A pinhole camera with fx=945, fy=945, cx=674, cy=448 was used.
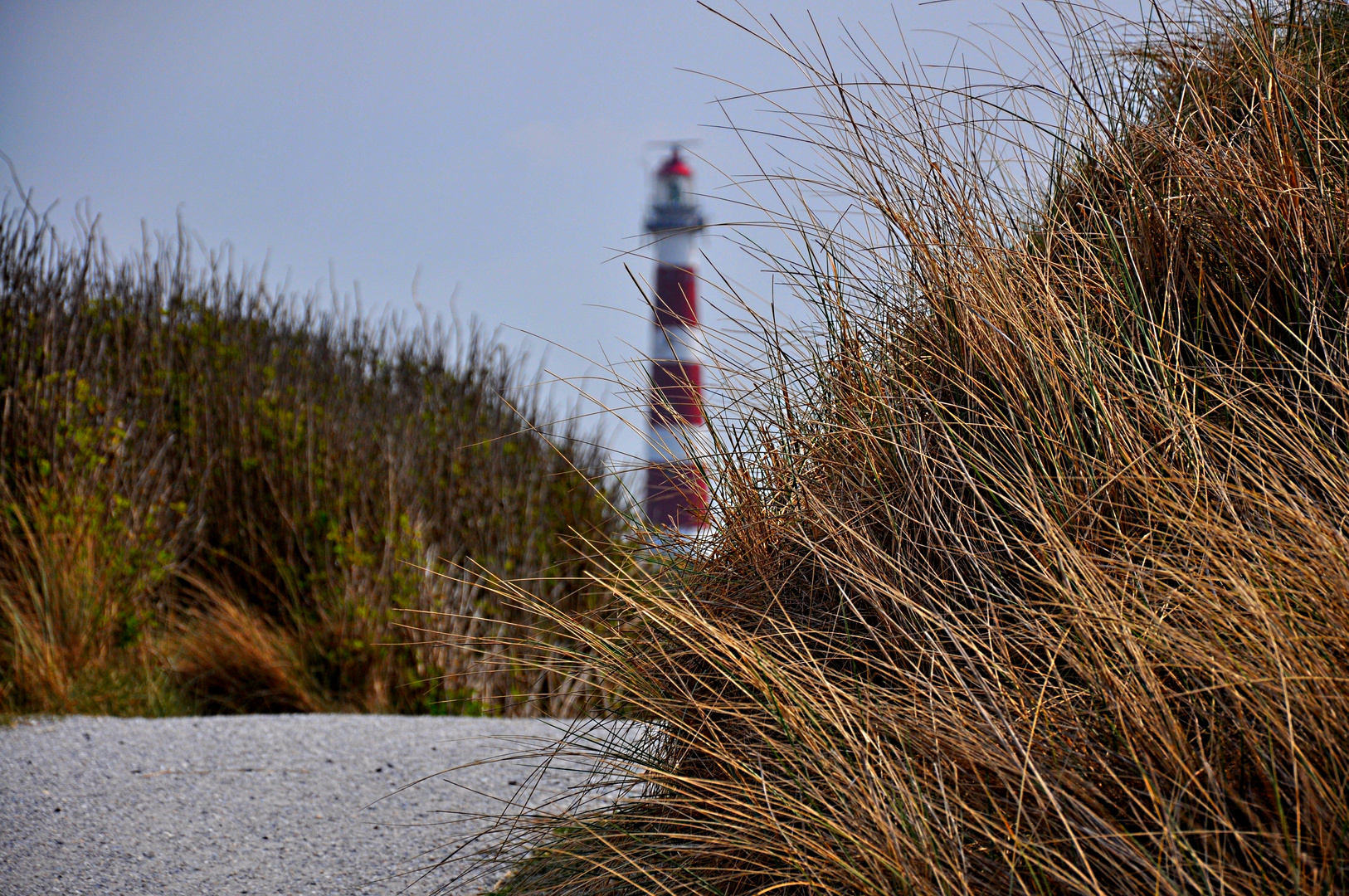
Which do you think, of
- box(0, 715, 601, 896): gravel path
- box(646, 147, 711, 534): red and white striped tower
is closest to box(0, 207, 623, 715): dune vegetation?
box(0, 715, 601, 896): gravel path

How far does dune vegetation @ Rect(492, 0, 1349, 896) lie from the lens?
128 centimetres

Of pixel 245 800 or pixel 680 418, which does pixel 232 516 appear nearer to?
pixel 245 800

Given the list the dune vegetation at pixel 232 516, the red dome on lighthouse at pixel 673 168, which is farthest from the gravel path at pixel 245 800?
the red dome on lighthouse at pixel 673 168

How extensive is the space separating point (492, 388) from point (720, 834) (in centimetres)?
537

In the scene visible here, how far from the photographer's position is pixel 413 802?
121 inches

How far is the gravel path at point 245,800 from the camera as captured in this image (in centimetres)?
248

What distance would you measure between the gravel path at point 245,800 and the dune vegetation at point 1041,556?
0.56 metres

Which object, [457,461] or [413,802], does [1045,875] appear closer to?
[413,802]

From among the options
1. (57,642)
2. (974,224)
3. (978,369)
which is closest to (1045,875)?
(978,369)

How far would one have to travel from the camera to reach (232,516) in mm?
5379

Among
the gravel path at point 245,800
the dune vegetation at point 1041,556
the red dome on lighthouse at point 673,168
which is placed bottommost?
the gravel path at point 245,800

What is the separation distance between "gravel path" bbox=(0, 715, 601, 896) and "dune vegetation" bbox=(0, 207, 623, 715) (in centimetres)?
55

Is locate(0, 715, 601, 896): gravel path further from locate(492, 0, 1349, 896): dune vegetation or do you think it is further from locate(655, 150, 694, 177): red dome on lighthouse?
locate(655, 150, 694, 177): red dome on lighthouse

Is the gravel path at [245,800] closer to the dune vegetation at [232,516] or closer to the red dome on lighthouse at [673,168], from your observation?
the dune vegetation at [232,516]
